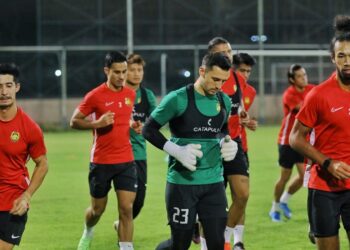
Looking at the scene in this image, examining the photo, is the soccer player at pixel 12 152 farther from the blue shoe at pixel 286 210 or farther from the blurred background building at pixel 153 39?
the blurred background building at pixel 153 39

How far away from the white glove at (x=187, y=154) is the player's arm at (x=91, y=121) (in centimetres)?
233

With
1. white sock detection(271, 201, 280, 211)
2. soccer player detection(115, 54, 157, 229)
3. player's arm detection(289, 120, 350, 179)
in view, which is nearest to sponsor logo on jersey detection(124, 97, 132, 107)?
soccer player detection(115, 54, 157, 229)

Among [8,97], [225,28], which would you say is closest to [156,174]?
[8,97]

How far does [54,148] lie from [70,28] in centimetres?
1265

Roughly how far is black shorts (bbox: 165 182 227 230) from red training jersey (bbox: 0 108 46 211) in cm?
127

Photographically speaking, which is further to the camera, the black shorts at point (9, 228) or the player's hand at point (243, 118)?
the player's hand at point (243, 118)

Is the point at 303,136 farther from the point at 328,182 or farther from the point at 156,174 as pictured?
→ the point at 156,174

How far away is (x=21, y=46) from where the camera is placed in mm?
37969

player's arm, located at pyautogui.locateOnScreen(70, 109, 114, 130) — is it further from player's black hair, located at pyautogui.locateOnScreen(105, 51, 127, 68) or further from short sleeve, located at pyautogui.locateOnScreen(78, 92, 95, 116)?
player's black hair, located at pyautogui.locateOnScreen(105, 51, 127, 68)

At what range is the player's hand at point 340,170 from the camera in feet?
23.3

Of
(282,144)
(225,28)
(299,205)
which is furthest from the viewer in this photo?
(225,28)

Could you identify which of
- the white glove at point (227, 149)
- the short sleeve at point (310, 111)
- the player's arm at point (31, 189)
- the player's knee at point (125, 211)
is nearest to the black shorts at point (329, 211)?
the short sleeve at point (310, 111)

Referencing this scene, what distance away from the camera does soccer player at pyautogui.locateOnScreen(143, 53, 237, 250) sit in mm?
8031

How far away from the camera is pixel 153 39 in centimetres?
3919
